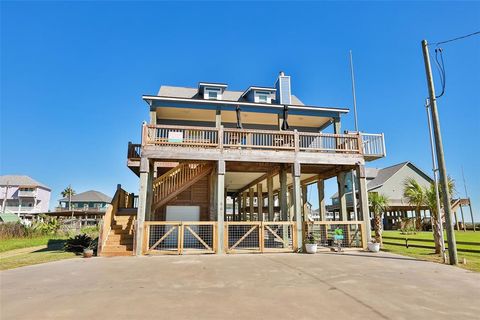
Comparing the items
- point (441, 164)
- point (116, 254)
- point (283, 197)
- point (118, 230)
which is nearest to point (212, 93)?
point (283, 197)

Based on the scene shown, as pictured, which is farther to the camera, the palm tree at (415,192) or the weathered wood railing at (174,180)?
the palm tree at (415,192)

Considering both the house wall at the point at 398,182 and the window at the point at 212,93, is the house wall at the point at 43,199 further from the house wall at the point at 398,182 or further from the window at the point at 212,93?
the house wall at the point at 398,182

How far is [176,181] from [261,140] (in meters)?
4.68

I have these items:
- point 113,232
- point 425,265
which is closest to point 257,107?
point 113,232

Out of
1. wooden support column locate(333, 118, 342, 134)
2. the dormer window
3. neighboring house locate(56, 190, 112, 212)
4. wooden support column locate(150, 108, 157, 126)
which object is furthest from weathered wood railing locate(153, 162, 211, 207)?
neighboring house locate(56, 190, 112, 212)

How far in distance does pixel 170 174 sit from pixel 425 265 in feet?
36.5

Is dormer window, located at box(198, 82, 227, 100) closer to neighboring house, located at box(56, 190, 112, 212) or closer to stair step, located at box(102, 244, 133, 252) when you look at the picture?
stair step, located at box(102, 244, 133, 252)

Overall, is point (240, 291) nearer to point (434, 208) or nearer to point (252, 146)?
point (252, 146)

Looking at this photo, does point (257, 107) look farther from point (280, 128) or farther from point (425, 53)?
point (425, 53)

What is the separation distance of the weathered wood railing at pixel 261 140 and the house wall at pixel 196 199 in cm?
346

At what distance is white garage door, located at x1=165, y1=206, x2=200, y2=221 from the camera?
646 inches

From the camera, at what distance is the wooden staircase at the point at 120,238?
1187cm

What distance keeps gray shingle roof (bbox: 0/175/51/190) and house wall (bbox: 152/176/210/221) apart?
55200 millimetres

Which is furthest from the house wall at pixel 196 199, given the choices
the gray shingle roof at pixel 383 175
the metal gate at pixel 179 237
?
the gray shingle roof at pixel 383 175
